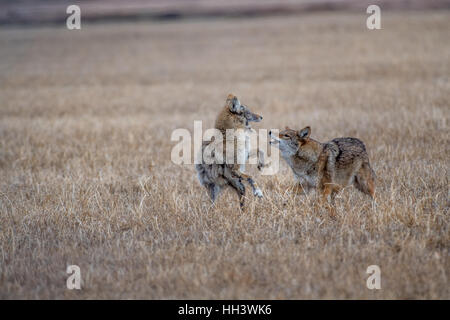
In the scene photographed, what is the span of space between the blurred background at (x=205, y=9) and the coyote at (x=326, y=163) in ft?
170

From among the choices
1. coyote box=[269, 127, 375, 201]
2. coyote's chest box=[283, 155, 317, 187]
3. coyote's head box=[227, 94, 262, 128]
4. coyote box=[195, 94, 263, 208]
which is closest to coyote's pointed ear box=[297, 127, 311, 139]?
coyote box=[269, 127, 375, 201]

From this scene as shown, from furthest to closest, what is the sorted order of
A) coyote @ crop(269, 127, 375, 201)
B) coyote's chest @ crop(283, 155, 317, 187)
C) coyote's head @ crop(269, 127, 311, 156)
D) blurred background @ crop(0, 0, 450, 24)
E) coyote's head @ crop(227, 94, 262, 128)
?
1. blurred background @ crop(0, 0, 450, 24)
2. coyote's head @ crop(227, 94, 262, 128)
3. coyote's head @ crop(269, 127, 311, 156)
4. coyote's chest @ crop(283, 155, 317, 187)
5. coyote @ crop(269, 127, 375, 201)

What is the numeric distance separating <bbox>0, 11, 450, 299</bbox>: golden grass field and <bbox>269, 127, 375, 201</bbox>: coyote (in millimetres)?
329

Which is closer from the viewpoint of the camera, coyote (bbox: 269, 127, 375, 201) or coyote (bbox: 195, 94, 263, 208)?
coyote (bbox: 269, 127, 375, 201)

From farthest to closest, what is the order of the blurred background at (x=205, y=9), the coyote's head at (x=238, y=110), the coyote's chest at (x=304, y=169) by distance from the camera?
the blurred background at (x=205, y=9) < the coyote's head at (x=238, y=110) < the coyote's chest at (x=304, y=169)

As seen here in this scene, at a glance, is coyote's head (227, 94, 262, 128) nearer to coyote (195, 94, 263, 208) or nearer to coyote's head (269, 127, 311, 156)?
coyote (195, 94, 263, 208)

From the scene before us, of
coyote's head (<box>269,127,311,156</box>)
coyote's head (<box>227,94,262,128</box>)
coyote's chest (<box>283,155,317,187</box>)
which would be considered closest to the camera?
coyote's chest (<box>283,155,317,187</box>)

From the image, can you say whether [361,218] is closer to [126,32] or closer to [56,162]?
[56,162]

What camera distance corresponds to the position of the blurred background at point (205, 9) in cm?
5872

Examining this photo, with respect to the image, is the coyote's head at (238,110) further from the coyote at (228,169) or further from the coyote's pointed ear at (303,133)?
the coyote's pointed ear at (303,133)

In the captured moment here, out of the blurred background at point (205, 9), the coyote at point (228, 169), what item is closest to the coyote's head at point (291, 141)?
the coyote at point (228, 169)

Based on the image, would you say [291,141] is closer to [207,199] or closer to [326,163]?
[326,163]

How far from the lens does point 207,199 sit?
26.4 feet

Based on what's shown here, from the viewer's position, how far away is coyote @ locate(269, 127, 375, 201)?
7125mm
